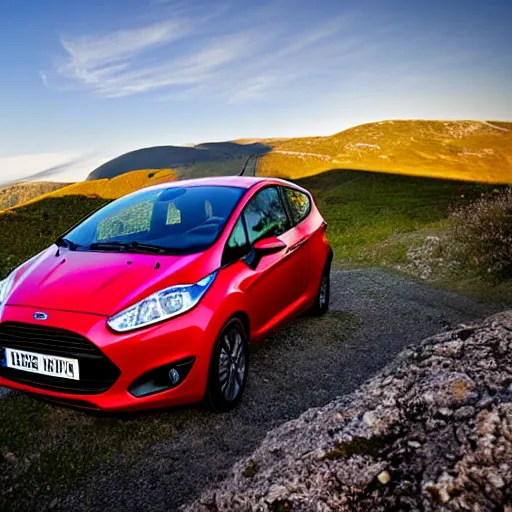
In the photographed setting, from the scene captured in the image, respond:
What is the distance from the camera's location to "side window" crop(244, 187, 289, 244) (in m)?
4.75

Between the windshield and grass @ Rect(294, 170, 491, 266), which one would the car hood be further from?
grass @ Rect(294, 170, 491, 266)

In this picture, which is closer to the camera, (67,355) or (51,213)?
(67,355)

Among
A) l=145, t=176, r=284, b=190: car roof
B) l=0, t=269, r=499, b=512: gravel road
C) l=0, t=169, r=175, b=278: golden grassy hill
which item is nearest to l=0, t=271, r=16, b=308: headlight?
l=0, t=269, r=499, b=512: gravel road

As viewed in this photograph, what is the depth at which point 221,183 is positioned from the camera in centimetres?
524

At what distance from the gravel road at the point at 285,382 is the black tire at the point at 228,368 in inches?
5.4

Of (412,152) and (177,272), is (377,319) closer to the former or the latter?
(177,272)

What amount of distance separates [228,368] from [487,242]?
6.32 meters

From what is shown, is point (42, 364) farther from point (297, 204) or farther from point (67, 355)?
point (297, 204)

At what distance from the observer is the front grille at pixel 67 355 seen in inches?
134

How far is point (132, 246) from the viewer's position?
4.35 metres

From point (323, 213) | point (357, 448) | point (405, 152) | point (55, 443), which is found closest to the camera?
point (357, 448)

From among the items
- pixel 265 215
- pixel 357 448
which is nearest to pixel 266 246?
pixel 265 215

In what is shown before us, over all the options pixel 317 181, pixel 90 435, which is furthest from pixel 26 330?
pixel 317 181

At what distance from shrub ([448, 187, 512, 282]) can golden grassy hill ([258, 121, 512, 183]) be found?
21639mm
